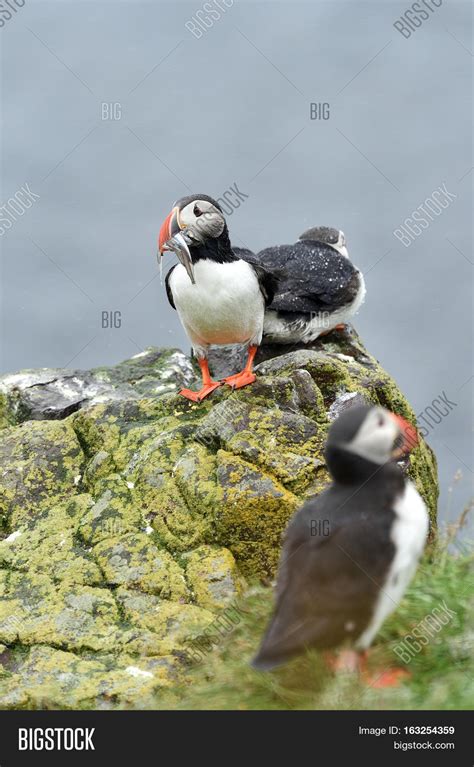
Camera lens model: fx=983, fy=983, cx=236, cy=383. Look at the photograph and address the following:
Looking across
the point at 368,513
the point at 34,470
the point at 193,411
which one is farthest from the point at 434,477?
the point at 368,513

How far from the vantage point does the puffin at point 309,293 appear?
11.2 m

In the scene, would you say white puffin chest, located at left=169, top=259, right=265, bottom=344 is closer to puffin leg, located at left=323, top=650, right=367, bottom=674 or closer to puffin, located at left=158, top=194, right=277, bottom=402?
puffin, located at left=158, top=194, right=277, bottom=402

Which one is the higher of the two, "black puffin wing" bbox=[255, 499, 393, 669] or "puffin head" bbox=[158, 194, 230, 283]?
"puffin head" bbox=[158, 194, 230, 283]

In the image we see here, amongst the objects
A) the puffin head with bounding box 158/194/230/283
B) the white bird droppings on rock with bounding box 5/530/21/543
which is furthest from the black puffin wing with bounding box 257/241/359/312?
the white bird droppings on rock with bounding box 5/530/21/543

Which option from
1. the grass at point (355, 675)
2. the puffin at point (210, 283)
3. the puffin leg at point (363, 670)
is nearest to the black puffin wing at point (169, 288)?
the puffin at point (210, 283)

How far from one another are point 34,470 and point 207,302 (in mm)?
2283

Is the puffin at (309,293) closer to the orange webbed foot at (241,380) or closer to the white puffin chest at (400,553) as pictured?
the orange webbed foot at (241,380)

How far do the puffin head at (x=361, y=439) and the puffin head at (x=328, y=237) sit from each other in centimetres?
820

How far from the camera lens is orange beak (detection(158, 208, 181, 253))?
885 centimetres

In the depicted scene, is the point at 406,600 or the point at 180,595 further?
the point at 180,595

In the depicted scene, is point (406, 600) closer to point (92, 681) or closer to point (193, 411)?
point (92, 681)

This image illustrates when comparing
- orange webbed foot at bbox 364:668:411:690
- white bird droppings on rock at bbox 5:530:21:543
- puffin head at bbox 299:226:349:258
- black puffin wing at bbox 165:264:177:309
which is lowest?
orange webbed foot at bbox 364:668:411:690
